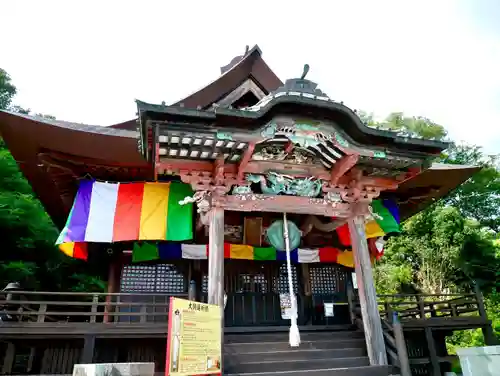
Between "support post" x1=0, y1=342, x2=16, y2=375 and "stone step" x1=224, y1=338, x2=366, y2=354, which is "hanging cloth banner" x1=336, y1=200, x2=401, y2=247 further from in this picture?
"support post" x1=0, y1=342, x2=16, y2=375

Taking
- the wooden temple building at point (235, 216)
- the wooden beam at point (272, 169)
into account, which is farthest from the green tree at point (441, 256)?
the wooden beam at point (272, 169)

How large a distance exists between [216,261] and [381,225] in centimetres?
509

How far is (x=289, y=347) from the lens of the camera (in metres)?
7.10

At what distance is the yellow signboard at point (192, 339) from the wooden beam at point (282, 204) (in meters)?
2.70

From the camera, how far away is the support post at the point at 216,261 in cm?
626

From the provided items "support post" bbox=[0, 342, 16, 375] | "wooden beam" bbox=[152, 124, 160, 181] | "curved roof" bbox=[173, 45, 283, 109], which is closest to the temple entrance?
"wooden beam" bbox=[152, 124, 160, 181]

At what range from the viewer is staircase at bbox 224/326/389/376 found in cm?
621

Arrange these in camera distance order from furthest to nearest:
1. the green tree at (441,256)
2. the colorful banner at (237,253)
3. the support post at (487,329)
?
the green tree at (441,256)
the support post at (487,329)
the colorful banner at (237,253)

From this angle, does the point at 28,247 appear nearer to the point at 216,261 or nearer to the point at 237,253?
the point at 237,253

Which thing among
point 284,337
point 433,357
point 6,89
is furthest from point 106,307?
point 6,89

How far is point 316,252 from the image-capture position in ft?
34.6

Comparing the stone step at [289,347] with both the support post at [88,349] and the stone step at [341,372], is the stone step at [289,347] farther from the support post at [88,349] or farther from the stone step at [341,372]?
the support post at [88,349]

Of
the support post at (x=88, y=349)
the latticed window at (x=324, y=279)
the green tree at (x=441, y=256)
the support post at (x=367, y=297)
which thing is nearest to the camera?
the support post at (x=367, y=297)

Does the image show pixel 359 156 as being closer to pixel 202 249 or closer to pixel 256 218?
pixel 256 218
